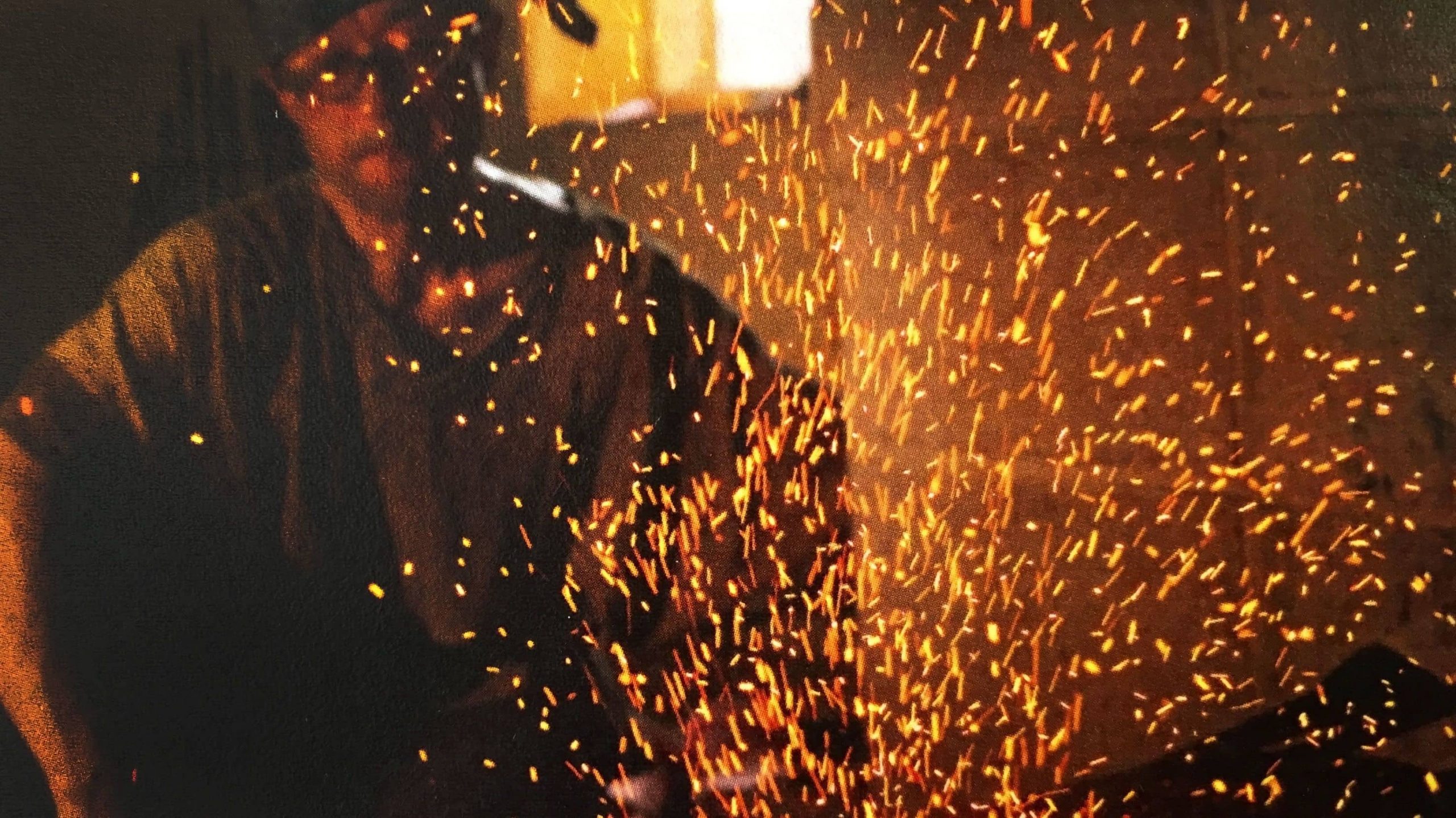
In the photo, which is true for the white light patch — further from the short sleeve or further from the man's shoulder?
the short sleeve

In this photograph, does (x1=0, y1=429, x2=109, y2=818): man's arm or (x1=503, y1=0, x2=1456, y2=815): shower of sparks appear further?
(x1=0, y1=429, x2=109, y2=818): man's arm

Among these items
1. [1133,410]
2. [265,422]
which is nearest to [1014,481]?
[1133,410]

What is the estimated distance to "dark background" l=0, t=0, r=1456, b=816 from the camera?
3.48 feet

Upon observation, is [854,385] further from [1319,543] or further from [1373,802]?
[1373,802]

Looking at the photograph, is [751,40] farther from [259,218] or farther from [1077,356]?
[259,218]

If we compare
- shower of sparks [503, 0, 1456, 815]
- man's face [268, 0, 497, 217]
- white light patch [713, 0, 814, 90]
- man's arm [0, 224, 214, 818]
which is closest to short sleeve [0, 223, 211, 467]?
man's arm [0, 224, 214, 818]

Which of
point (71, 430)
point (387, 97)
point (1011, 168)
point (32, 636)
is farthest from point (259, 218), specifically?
point (1011, 168)

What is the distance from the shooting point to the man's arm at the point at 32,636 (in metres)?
1.20

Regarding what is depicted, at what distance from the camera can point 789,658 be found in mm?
1200

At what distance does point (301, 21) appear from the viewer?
118 centimetres

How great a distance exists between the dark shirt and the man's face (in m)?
0.07

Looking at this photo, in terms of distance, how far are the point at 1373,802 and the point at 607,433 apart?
1066mm

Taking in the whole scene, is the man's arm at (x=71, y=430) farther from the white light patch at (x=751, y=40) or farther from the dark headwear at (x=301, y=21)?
the white light patch at (x=751, y=40)

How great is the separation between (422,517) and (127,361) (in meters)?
0.45
